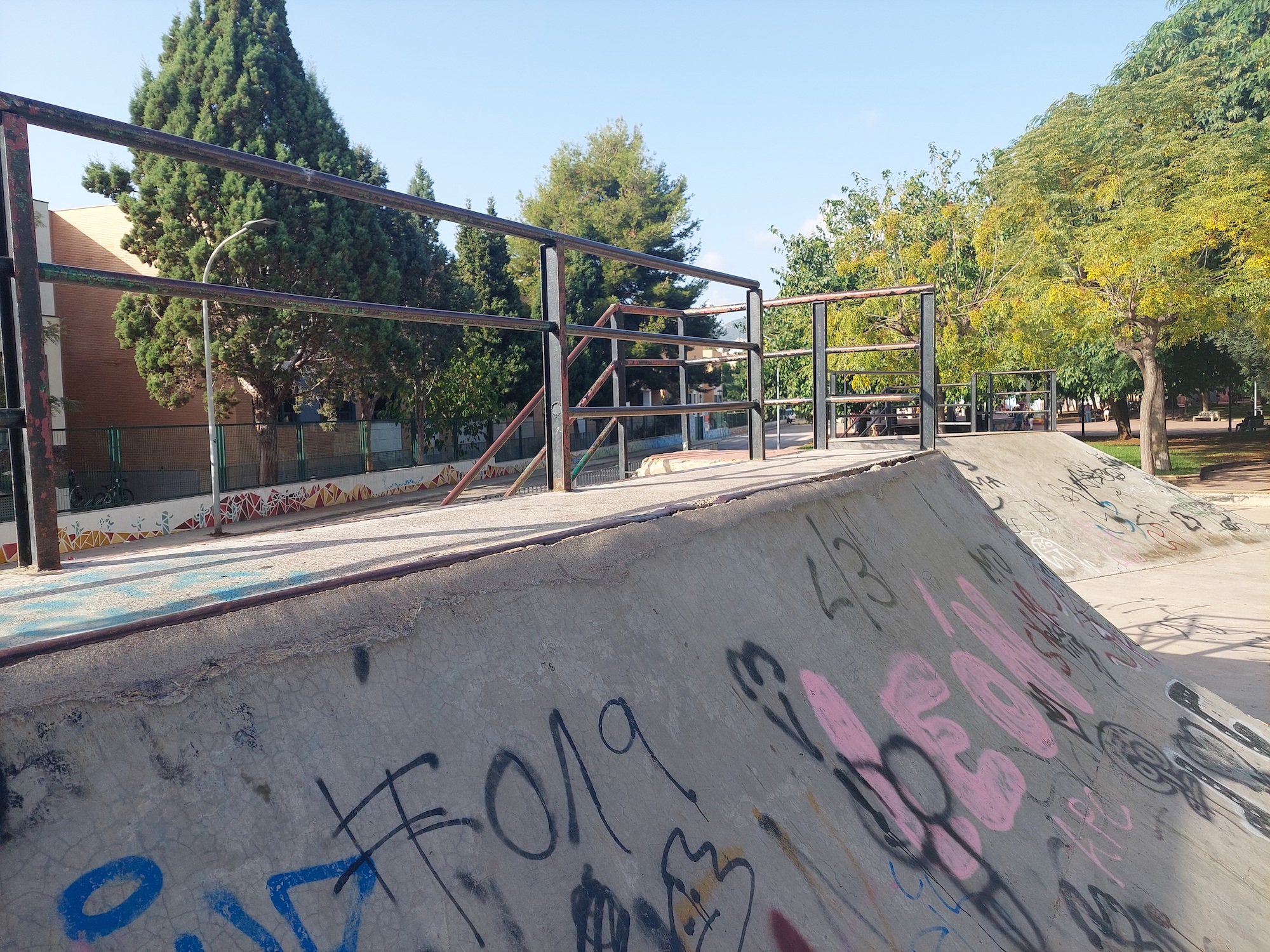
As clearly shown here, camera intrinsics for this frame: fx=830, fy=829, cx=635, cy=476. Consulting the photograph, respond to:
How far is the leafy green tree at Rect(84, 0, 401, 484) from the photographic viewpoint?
19359 mm

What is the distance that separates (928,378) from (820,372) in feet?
2.77

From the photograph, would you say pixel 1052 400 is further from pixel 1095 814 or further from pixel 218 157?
pixel 218 157

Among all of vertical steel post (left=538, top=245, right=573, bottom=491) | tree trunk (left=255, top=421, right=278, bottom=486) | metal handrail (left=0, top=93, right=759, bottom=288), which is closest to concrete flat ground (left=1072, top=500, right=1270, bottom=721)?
vertical steel post (left=538, top=245, right=573, bottom=491)

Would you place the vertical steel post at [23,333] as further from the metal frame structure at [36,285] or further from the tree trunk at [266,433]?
the tree trunk at [266,433]

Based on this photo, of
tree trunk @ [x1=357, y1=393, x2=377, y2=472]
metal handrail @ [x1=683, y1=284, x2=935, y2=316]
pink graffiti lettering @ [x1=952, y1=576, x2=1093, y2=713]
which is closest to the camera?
pink graffiti lettering @ [x1=952, y1=576, x2=1093, y2=713]

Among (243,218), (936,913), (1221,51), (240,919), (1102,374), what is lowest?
(936,913)

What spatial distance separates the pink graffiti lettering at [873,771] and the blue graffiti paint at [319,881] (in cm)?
137

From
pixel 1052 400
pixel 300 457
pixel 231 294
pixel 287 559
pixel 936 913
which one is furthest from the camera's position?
pixel 300 457

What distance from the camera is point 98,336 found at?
23.1 meters

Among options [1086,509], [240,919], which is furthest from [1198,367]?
[240,919]

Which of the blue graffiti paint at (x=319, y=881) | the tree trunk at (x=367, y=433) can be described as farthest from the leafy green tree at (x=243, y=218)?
the blue graffiti paint at (x=319, y=881)

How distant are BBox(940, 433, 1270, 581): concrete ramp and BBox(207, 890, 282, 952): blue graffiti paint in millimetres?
9157

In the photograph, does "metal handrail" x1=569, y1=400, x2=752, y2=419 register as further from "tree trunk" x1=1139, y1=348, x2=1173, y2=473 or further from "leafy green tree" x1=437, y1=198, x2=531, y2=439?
"leafy green tree" x1=437, y1=198, x2=531, y2=439

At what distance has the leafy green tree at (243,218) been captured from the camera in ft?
63.5
